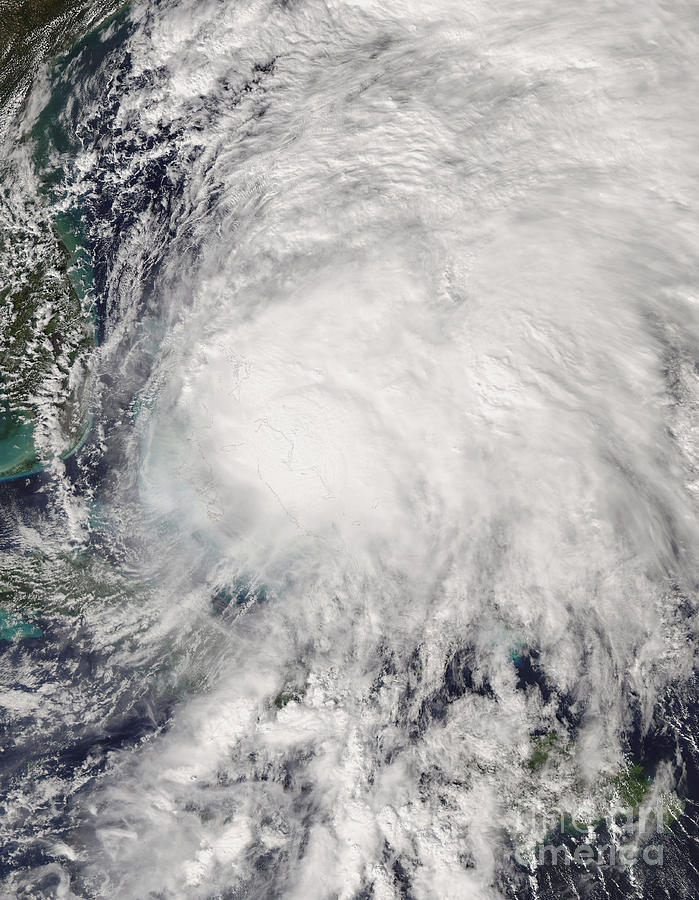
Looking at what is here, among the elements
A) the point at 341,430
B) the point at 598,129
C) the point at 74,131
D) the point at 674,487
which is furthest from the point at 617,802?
the point at 74,131

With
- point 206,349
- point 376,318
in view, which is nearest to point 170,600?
point 206,349

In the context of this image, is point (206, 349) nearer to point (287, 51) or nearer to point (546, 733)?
point (287, 51)

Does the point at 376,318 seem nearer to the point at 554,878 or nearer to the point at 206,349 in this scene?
the point at 206,349

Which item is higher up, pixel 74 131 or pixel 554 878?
pixel 74 131

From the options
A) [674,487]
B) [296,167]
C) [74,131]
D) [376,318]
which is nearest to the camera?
[674,487]

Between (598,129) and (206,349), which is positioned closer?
(598,129)

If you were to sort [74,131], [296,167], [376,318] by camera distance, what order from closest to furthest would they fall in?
[376,318], [296,167], [74,131]

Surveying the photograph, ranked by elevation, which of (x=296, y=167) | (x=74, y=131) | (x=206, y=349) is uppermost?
(x=74, y=131)
